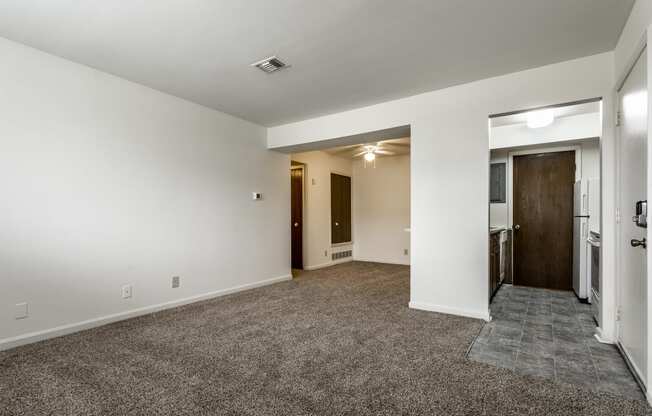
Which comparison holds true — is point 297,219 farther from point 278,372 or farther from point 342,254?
point 278,372

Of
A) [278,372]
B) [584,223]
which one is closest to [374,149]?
[584,223]

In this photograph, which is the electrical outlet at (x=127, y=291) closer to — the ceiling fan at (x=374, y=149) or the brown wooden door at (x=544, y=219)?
the ceiling fan at (x=374, y=149)

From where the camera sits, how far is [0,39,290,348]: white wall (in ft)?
8.90

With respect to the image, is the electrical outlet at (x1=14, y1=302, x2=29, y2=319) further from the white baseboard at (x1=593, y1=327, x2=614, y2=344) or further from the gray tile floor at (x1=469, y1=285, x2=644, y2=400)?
the white baseboard at (x1=593, y1=327, x2=614, y2=344)

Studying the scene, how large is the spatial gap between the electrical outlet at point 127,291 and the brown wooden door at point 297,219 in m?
3.41

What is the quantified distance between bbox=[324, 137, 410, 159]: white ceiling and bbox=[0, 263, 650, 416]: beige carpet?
3308 mm

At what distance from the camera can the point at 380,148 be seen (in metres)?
6.30

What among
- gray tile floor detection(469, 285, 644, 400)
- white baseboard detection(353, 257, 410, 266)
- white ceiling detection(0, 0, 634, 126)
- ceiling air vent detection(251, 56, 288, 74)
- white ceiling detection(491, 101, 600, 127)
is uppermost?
white ceiling detection(0, 0, 634, 126)

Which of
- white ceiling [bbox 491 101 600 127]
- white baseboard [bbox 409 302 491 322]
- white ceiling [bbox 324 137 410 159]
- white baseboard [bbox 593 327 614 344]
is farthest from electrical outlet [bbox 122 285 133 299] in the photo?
white ceiling [bbox 491 101 600 127]

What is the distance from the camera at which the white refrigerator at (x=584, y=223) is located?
12.8ft

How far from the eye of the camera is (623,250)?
245cm

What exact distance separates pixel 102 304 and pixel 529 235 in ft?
18.2

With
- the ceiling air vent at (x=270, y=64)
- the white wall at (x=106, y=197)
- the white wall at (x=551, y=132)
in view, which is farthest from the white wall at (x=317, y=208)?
the white wall at (x=551, y=132)

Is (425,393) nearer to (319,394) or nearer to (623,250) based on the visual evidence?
(319,394)
